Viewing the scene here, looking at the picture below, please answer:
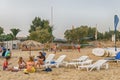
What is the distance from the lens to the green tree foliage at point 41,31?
2279 inches

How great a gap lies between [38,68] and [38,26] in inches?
2091

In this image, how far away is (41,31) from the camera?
58.6m

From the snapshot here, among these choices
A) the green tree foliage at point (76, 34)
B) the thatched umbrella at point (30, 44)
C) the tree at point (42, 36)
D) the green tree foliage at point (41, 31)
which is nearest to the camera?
the thatched umbrella at point (30, 44)

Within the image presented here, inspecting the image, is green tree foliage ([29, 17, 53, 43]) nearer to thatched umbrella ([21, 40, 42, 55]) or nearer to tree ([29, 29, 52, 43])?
tree ([29, 29, 52, 43])

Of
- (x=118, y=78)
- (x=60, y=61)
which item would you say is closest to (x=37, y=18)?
(x=60, y=61)

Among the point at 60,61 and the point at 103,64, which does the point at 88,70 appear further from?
the point at 60,61

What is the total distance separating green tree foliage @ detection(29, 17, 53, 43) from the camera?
190ft

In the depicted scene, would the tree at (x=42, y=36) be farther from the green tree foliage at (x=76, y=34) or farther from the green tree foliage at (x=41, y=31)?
the green tree foliage at (x=76, y=34)

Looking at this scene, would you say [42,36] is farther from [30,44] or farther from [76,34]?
[30,44]

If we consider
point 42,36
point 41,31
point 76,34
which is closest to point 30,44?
point 42,36

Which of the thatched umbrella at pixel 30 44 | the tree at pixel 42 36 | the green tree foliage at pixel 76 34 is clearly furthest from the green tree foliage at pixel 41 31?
the thatched umbrella at pixel 30 44

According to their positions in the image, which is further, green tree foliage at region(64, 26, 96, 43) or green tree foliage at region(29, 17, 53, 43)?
green tree foliage at region(64, 26, 96, 43)

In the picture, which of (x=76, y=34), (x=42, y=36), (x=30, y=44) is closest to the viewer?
(x=30, y=44)

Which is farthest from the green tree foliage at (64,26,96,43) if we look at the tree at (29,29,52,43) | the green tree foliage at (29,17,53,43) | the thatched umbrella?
the thatched umbrella
